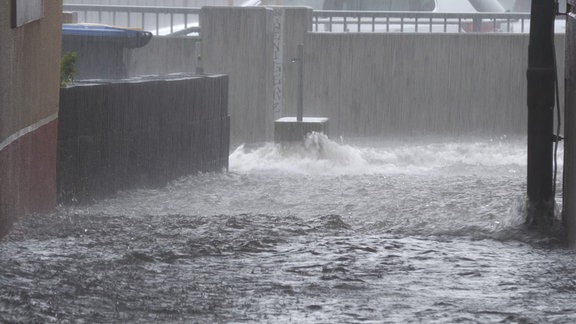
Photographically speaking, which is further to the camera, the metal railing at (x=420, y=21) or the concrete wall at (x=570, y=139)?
the metal railing at (x=420, y=21)

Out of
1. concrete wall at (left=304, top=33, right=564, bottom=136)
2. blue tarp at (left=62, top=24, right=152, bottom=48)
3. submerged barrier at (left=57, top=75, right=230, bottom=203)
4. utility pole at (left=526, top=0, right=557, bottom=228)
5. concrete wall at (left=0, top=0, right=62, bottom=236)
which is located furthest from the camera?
concrete wall at (left=304, top=33, right=564, bottom=136)

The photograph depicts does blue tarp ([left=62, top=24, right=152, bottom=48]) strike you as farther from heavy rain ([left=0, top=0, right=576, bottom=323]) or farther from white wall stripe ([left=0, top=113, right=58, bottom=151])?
white wall stripe ([left=0, top=113, right=58, bottom=151])

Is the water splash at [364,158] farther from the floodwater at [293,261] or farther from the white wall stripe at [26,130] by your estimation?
the white wall stripe at [26,130]

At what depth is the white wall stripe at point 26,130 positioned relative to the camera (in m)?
7.77

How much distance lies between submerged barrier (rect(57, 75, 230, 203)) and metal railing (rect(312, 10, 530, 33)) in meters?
7.14

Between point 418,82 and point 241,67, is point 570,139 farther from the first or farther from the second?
point 418,82

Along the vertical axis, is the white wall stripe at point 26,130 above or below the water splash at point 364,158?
above

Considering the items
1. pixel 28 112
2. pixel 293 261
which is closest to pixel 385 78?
pixel 28 112

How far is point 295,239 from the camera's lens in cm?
818

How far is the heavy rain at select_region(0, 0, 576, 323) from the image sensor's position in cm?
599

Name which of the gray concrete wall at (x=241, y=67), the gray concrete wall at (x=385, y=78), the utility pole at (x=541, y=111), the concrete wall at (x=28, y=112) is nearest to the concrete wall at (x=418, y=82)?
the gray concrete wall at (x=385, y=78)

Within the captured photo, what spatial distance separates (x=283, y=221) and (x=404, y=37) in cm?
1018

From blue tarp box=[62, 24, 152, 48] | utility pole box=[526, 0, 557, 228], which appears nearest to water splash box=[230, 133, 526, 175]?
blue tarp box=[62, 24, 152, 48]

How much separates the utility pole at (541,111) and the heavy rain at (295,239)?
190 millimetres
